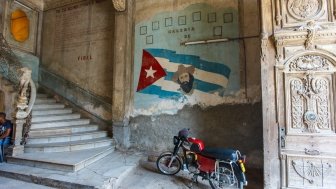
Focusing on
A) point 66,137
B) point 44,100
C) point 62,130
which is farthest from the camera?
point 44,100

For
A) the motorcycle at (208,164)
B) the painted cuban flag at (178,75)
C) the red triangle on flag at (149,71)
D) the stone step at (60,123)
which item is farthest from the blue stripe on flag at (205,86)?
the stone step at (60,123)

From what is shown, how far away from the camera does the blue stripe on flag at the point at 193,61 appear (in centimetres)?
448

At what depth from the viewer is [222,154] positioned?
10.7 ft

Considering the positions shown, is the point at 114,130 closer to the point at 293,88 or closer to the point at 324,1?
the point at 293,88

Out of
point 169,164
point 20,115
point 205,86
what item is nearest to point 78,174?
point 169,164

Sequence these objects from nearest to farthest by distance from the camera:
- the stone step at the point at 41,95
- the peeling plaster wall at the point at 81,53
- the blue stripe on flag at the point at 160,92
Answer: the blue stripe on flag at the point at 160,92 < the peeling plaster wall at the point at 81,53 < the stone step at the point at 41,95

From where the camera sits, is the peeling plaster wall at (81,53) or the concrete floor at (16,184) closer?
the concrete floor at (16,184)

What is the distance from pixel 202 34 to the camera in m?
4.75

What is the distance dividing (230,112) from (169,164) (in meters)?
1.60

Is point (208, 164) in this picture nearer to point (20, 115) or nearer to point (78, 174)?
point (78, 174)

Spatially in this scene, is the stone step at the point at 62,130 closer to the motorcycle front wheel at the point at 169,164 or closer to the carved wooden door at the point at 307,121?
the motorcycle front wheel at the point at 169,164

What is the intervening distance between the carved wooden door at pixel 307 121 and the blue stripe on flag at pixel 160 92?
2242 mm

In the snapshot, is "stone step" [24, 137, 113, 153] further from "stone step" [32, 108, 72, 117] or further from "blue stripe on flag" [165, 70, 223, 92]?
"blue stripe on flag" [165, 70, 223, 92]

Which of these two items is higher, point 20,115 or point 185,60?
point 185,60
